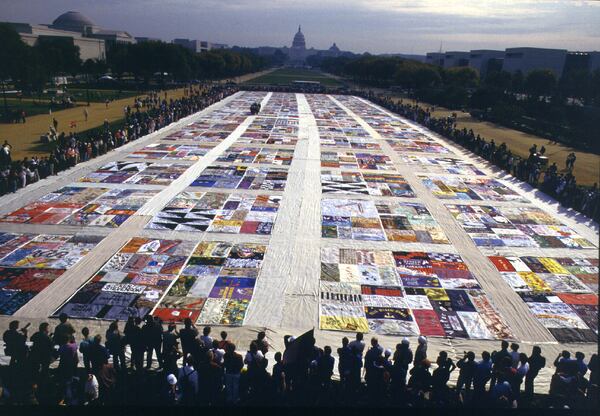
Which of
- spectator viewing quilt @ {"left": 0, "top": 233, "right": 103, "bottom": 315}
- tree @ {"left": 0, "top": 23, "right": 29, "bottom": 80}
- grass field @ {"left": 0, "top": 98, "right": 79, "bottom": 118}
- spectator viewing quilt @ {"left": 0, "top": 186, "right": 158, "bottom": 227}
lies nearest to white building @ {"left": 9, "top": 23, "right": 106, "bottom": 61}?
grass field @ {"left": 0, "top": 98, "right": 79, "bottom": 118}

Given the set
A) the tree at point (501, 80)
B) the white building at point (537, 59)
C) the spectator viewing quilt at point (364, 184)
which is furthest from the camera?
the white building at point (537, 59)

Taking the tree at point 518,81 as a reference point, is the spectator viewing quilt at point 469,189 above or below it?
below

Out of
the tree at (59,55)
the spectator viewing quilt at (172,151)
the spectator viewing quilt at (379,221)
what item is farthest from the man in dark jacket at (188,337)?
the tree at (59,55)

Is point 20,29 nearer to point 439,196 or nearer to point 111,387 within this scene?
point 439,196

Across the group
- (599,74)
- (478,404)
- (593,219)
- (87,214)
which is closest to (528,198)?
(593,219)

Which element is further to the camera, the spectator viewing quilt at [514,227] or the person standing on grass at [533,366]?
the spectator viewing quilt at [514,227]

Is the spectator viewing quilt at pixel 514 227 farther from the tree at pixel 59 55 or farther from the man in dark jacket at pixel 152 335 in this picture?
the tree at pixel 59 55

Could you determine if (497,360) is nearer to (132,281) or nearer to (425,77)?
(132,281)

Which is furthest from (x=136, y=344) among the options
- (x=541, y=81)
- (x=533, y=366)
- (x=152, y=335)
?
(x=541, y=81)
